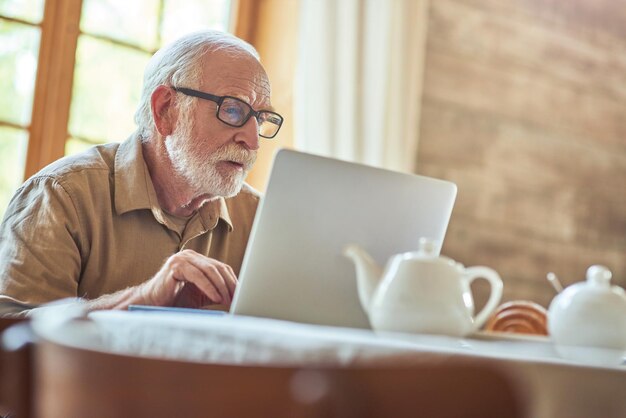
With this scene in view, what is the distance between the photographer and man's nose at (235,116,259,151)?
1936 mm

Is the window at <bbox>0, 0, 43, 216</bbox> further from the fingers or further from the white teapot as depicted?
the white teapot

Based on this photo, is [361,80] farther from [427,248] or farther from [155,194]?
[427,248]

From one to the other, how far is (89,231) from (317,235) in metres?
0.81

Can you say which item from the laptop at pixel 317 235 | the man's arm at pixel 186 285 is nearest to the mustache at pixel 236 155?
the man's arm at pixel 186 285

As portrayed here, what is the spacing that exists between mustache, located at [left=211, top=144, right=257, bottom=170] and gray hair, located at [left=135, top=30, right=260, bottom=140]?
0.48 feet

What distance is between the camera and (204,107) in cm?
200

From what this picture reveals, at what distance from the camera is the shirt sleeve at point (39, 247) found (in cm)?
162

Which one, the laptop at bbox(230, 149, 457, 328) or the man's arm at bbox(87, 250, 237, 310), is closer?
the laptop at bbox(230, 149, 457, 328)

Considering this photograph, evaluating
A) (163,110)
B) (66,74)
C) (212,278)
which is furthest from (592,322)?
(66,74)

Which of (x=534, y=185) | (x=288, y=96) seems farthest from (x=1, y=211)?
(x=534, y=185)

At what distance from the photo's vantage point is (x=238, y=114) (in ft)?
6.51

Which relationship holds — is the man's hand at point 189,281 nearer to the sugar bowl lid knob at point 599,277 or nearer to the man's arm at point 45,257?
the man's arm at point 45,257

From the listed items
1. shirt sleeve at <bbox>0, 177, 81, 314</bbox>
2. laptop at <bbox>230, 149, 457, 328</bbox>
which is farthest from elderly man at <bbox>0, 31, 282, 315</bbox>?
laptop at <bbox>230, 149, 457, 328</bbox>

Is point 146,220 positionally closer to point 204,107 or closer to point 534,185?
point 204,107
